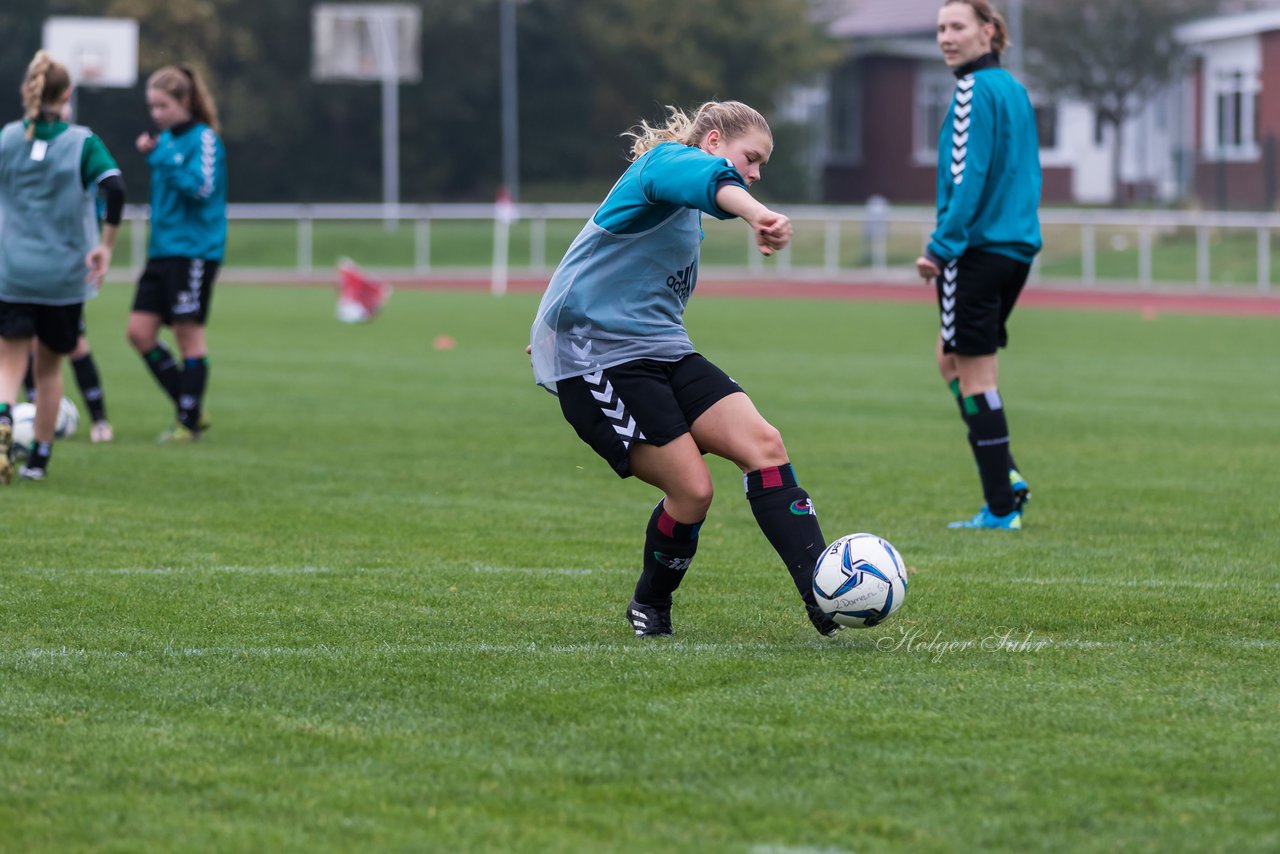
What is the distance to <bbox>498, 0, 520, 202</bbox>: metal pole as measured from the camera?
48312 millimetres

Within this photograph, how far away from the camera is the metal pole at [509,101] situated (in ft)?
159

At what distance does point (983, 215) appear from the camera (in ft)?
24.3

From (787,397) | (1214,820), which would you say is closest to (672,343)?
(1214,820)

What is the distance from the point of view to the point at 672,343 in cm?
514

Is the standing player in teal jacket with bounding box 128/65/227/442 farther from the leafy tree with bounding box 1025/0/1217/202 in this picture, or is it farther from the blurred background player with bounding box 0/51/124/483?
the leafy tree with bounding box 1025/0/1217/202

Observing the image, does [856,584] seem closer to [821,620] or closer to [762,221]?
[821,620]

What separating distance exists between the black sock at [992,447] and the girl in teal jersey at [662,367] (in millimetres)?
2601

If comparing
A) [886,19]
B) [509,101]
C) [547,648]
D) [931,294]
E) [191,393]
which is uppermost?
[886,19]

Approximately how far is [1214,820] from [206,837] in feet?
6.34

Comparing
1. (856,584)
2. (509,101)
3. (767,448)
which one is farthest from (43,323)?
(509,101)

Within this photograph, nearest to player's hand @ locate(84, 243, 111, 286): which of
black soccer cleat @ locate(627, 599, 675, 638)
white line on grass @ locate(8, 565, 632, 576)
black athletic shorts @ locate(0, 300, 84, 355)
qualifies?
black athletic shorts @ locate(0, 300, 84, 355)

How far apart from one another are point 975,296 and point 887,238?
28241mm

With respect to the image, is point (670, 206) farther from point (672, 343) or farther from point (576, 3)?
point (576, 3)

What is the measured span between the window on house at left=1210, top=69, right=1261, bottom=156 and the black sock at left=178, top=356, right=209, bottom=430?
3730 centimetres
